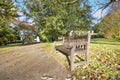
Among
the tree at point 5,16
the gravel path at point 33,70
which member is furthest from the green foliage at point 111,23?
the tree at point 5,16

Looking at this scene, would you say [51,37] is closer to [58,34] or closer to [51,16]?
[58,34]

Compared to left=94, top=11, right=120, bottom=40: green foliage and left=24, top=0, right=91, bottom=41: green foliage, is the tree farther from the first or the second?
left=94, top=11, right=120, bottom=40: green foliage

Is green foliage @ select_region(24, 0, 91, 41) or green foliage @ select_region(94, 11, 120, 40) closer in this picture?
green foliage @ select_region(94, 11, 120, 40)

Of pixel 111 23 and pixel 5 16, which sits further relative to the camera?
pixel 5 16

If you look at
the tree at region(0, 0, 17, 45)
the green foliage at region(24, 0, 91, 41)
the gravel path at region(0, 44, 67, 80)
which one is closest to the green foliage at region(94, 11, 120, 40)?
the green foliage at region(24, 0, 91, 41)

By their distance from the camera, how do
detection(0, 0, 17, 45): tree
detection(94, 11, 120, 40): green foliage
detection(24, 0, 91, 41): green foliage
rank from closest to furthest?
detection(94, 11, 120, 40): green foliage
detection(0, 0, 17, 45): tree
detection(24, 0, 91, 41): green foliage

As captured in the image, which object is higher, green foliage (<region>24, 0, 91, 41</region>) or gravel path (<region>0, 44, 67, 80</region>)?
green foliage (<region>24, 0, 91, 41</region>)

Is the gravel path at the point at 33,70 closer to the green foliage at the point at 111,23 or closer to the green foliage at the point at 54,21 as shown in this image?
the green foliage at the point at 111,23

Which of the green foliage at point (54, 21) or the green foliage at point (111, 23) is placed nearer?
the green foliage at point (111, 23)

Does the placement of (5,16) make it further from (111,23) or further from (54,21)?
(111,23)

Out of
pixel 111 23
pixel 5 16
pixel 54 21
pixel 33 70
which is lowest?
pixel 33 70

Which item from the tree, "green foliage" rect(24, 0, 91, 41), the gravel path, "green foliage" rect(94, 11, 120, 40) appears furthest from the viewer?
"green foliage" rect(24, 0, 91, 41)

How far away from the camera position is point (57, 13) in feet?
104

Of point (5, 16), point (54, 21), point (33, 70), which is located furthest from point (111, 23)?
point (33, 70)
